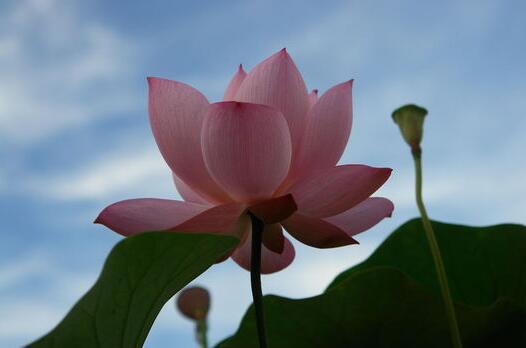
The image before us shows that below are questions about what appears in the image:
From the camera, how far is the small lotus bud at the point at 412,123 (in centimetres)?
91

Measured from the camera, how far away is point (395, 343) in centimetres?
95

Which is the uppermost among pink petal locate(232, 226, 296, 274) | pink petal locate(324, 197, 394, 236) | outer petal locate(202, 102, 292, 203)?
outer petal locate(202, 102, 292, 203)

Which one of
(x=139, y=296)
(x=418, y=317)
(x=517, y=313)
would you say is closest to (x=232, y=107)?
(x=139, y=296)

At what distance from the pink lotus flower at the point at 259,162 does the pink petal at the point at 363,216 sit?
0.09 meters

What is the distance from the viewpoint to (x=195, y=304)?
55.7 inches

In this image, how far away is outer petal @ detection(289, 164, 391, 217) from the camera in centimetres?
72

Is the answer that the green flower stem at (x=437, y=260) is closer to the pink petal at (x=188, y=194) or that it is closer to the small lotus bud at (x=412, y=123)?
the small lotus bud at (x=412, y=123)

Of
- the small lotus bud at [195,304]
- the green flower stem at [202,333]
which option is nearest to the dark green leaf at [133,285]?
the green flower stem at [202,333]

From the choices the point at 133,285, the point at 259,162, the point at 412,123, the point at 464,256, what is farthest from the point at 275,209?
the point at 464,256

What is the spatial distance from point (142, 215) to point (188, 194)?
0.11 metres

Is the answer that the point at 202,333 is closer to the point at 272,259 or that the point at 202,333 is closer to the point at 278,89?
the point at 272,259

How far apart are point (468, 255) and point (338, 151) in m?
0.56

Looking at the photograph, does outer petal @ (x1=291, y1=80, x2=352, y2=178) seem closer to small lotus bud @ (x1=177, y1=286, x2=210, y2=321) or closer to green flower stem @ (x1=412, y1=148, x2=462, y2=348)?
green flower stem @ (x1=412, y1=148, x2=462, y2=348)

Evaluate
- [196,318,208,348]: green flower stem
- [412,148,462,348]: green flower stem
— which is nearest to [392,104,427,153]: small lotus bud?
[412,148,462,348]: green flower stem
